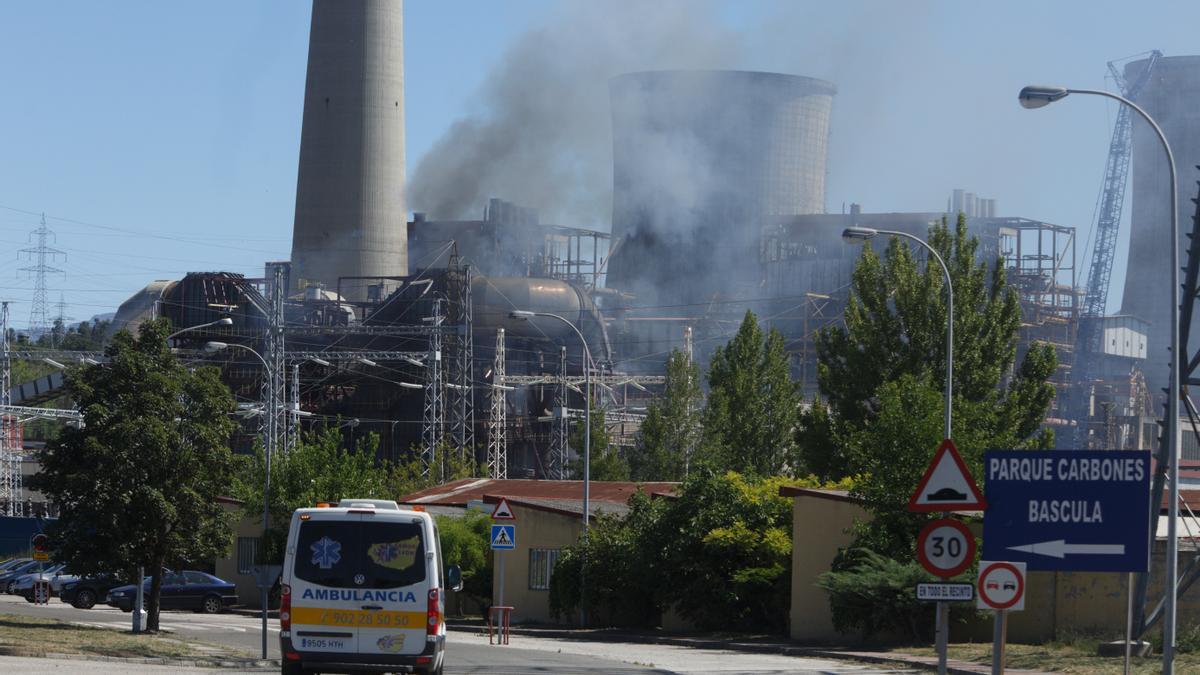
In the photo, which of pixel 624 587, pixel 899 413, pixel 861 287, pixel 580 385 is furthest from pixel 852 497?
pixel 580 385

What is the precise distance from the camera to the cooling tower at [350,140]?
82625 mm

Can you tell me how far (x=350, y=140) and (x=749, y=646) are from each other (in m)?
58.7

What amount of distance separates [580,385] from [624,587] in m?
51.7

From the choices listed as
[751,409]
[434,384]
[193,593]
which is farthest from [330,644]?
[434,384]

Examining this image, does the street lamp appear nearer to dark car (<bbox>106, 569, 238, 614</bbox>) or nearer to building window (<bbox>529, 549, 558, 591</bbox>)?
dark car (<bbox>106, 569, 238, 614</bbox>)

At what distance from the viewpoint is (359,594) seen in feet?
53.9

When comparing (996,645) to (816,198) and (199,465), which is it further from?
(816,198)

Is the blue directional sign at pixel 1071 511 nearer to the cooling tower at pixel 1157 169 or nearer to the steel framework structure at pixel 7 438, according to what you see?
the steel framework structure at pixel 7 438

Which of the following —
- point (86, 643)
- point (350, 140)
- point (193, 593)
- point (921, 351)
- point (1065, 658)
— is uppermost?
point (350, 140)

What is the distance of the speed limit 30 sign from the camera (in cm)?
1241

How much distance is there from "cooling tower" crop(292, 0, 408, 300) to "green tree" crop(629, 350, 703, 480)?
25.1 metres

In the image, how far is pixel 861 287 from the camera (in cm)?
4481

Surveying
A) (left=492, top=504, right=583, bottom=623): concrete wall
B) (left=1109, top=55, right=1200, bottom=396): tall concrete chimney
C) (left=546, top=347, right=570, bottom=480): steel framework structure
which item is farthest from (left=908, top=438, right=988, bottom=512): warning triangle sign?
(left=1109, top=55, right=1200, bottom=396): tall concrete chimney

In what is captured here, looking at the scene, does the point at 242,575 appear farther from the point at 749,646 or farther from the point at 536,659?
the point at 536,659
